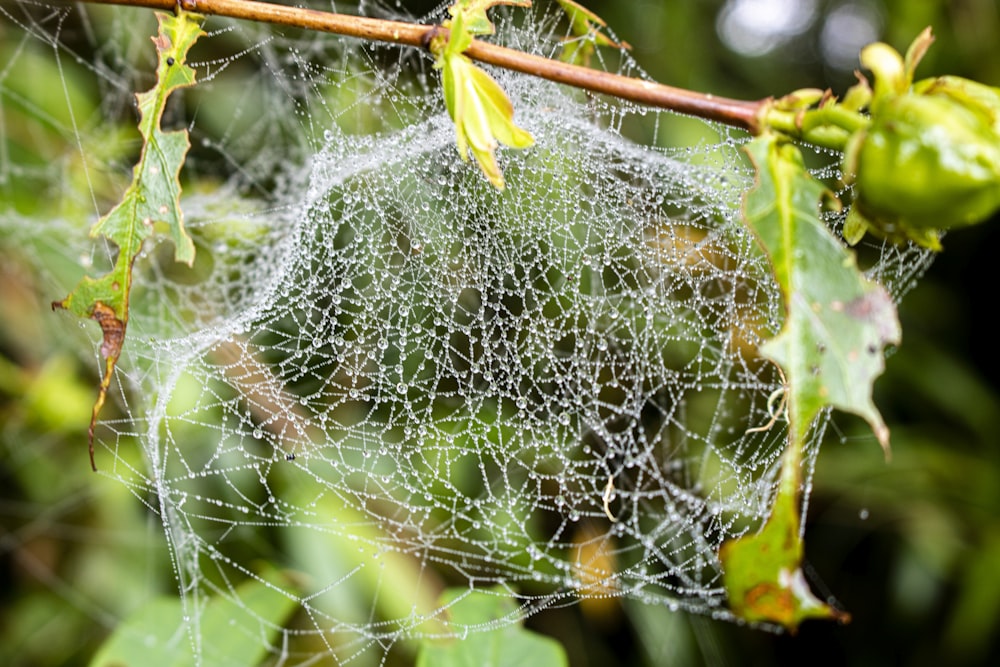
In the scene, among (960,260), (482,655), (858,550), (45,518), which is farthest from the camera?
(960,260)

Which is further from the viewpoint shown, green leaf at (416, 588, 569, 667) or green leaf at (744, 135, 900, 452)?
green leaf at (416, 588, 569, 667)

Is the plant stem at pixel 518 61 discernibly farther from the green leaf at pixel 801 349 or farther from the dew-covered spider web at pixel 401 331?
the dew-covered spider web at pixel 401 331

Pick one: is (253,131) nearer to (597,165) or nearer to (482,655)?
(597,165)

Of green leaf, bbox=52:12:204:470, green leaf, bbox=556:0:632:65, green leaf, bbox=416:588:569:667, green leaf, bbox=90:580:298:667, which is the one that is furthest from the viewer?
green leaf, bbox=90:580:298:667

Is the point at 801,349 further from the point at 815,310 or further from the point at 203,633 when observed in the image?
the point at 203,633

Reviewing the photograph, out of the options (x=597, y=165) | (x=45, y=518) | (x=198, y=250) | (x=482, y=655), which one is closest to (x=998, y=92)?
(x=597, y=165)

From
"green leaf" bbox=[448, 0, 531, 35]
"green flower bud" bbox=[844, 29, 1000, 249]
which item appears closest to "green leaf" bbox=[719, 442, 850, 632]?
"green flower bud" bbox=[844, 29, 1000, 249]

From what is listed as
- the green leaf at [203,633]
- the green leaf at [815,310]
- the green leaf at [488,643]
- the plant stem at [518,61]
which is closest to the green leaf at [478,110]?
the plant stem at [518,61]

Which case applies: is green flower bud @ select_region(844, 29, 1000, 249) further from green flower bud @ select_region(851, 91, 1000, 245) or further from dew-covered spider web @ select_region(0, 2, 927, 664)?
dew-covered spider web @ select_region(0, 2, 927, 664)

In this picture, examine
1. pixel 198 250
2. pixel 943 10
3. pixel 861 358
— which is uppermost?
pixel 943 10
